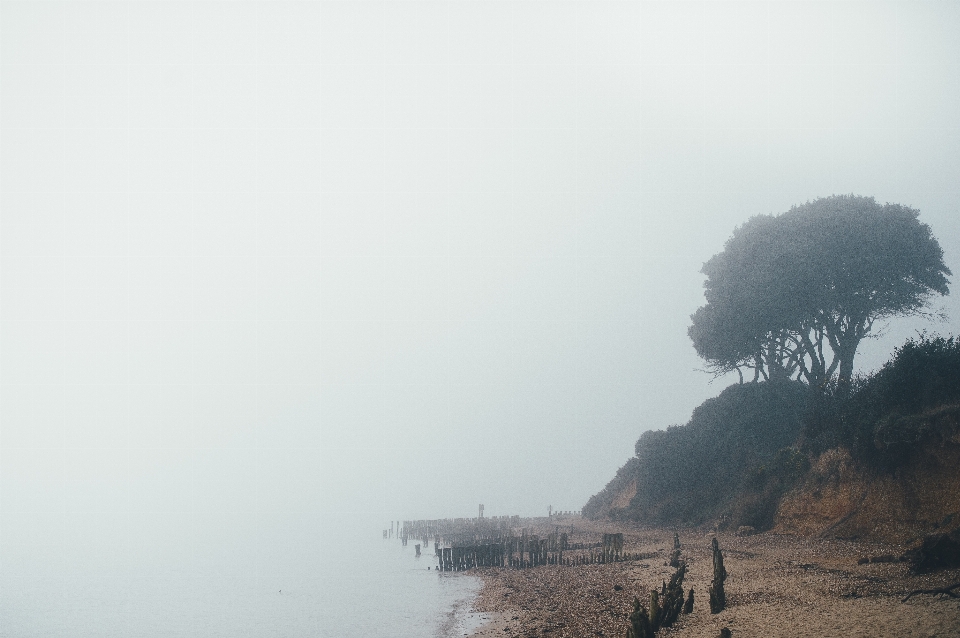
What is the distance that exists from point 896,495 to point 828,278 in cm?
2013

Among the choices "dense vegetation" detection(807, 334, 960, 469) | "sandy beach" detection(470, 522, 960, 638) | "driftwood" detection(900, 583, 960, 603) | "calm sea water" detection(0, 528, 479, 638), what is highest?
"dense vegetation" detection(807, 334, 960, 469)

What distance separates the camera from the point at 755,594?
15.8 meters

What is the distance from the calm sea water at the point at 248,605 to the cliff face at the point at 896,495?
1577 centimetres

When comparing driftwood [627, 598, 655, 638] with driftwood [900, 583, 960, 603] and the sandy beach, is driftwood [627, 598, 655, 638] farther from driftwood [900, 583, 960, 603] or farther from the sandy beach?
driftwood [900, 583, 960, 603]

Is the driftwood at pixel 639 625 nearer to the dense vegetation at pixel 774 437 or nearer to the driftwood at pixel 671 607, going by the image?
the driftwood at pixel 671 607

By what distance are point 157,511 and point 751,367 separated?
130 metres

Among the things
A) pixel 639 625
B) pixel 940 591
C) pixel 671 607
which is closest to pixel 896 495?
pixel 940 591

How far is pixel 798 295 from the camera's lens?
3703 centimetres

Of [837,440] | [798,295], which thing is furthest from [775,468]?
[798,295]

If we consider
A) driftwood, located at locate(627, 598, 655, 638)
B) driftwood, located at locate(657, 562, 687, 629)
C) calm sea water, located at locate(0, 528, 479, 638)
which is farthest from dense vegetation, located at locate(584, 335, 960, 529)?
calm sea water, located at locate(0, 528, 479, 638)

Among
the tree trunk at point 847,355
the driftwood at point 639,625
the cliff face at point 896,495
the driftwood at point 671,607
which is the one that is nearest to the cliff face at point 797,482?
the cliff face at point 896,495

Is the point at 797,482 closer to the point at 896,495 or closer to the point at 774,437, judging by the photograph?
the point at 896,495

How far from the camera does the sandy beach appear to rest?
37.9 ft

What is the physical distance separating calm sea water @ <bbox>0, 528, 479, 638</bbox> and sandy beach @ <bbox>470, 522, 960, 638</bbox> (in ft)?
9.94
